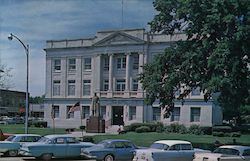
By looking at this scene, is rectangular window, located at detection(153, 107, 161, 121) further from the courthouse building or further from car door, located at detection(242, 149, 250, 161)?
car door, located at detection(242, 149, 250, 161)

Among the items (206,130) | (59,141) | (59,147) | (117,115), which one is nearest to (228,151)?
(59,147)

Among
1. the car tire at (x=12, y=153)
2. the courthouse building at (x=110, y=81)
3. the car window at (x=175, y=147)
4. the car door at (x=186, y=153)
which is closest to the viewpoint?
the car window at (x=175, y=147)

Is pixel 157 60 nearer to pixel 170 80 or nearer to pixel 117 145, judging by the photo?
pixel 170 80

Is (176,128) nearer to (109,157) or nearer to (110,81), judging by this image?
(110,81)

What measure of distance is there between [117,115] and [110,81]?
19.7 ft

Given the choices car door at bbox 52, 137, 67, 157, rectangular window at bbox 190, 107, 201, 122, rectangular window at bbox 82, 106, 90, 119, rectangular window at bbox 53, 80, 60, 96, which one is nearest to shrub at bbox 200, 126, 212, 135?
rectangular window at bbox 190, 107, 201, 122

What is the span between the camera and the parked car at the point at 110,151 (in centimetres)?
2336

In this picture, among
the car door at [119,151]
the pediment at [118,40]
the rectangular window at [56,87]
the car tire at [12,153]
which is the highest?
the pediment at [118,40]

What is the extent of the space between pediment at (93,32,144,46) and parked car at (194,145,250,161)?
5439cm

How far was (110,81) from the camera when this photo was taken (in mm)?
78250

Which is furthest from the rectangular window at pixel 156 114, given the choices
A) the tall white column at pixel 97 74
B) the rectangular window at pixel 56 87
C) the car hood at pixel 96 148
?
the car hood at pixel 96 148

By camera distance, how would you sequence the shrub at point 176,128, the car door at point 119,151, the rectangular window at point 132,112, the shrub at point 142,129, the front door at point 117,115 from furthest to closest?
the front door at point 117,115, the rectangular window at point 132,112, the shrub at point 176,128, the shrub at point 142,129, the car door at point 119,151

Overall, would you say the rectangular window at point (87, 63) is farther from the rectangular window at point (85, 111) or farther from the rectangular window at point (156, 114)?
the rectangular window at point (156, 114)

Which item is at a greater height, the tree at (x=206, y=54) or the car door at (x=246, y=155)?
the tree at (x=206, y=54)
